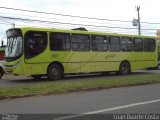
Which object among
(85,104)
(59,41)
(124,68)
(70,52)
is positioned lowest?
(85,104)

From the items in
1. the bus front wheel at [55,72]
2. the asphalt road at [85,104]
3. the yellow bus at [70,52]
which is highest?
the yellow bus at [70,52]

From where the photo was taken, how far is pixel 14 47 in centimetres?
2311

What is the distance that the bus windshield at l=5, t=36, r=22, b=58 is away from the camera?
896 inches

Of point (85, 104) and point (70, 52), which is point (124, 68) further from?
point (85, 104)

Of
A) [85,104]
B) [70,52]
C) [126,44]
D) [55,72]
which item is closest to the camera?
[85,104]

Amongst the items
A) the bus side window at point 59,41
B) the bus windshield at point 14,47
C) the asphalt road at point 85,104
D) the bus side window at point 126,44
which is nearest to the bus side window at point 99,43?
the bus side window at point 126,44

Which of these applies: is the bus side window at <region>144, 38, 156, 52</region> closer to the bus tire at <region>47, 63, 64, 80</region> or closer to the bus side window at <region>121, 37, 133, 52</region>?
the bus side window at <region>121, 37, 133, 52</region>

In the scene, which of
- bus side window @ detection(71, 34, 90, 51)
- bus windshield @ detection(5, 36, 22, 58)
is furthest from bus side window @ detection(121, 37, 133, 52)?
bus windshield @ detection(5, 36, 22, 58)

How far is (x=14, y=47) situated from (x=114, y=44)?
818 cm

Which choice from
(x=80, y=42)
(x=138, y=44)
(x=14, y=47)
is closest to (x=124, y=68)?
(x=138, y=44)

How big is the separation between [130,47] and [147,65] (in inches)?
97.2

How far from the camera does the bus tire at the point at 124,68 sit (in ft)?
96.2

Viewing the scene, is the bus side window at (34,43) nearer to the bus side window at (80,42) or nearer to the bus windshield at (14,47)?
the bus windshield at (14,47)

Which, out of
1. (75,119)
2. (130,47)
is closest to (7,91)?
(75,119)
